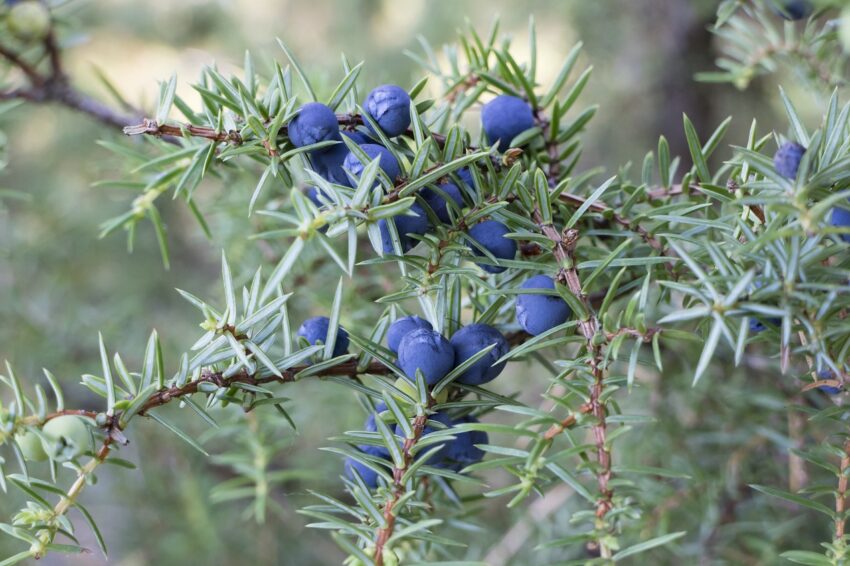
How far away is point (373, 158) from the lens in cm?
41

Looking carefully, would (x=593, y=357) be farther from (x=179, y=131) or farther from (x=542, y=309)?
(x=179, y=131)

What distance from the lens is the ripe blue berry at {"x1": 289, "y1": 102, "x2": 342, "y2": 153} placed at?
0.41m

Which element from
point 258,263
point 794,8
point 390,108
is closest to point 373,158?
point 390,108

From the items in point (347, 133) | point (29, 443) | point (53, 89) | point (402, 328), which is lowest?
point (29, 443)

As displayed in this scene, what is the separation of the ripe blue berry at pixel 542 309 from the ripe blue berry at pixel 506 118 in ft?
0.44

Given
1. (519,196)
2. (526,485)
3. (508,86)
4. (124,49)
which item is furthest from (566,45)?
(124,49)

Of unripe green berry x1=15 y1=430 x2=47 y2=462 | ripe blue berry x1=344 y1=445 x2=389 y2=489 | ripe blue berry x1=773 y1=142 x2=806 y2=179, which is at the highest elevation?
ripe blue berry x1=773 y1=142 x2=806 y2=179

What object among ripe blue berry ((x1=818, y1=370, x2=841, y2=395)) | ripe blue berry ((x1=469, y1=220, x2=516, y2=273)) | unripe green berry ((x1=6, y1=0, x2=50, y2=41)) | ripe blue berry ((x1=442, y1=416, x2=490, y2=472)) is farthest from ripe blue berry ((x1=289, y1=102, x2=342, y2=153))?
unripe green berry ((x1=6, y1=0, x2=50, y2=41))

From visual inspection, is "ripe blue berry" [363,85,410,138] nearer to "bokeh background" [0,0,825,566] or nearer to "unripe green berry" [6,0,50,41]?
"bokeh background" [0,0,825,566]

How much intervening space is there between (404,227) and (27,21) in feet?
1.79

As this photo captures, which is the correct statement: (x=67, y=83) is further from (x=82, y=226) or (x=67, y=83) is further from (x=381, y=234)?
(x=82, y=226)

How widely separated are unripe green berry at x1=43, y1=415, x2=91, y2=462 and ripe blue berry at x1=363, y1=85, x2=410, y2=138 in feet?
0.80

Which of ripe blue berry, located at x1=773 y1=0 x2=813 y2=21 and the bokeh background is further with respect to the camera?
the bokeh background

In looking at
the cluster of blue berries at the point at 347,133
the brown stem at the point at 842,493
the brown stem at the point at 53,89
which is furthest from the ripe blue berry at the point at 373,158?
the brown stem at the point at 53,89
